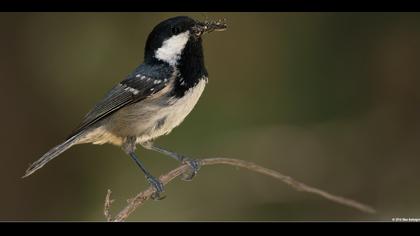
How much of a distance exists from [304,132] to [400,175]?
0.91m

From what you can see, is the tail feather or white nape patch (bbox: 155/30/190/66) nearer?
the tail feather

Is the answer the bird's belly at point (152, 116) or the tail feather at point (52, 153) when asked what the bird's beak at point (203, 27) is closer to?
the bird's belly at point (152, 116)

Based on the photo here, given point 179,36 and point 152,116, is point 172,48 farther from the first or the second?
point 152,116

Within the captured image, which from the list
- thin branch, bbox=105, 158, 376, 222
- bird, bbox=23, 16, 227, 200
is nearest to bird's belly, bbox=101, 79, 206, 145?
bird, bbox=23, 16, 227, 200

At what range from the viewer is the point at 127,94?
15.5 feet

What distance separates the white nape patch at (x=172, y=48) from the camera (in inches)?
179

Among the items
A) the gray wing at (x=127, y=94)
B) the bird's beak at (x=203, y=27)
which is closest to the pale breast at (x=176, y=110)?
the gray wing at (x=127, y=94)

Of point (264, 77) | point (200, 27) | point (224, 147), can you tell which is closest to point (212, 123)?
point (224, 147)

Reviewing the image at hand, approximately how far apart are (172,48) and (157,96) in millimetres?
348

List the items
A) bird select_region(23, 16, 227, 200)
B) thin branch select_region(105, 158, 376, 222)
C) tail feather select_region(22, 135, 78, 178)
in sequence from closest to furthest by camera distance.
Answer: thin branch select_region(105, 158, 376, 222)
tail feather select_region(22, 135, 78, 178)
bird select_region(23, 16, 227, 200)

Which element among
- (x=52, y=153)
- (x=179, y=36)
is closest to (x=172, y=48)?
(x=179, y=36)

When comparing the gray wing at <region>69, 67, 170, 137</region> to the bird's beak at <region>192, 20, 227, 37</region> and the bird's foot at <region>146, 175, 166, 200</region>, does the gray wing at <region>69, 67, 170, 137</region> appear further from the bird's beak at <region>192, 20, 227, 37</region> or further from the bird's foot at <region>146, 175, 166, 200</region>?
the bird's foot at <region>146, 175, 166, 200</region>

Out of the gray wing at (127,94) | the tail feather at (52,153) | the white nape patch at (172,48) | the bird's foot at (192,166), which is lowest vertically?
the bird's foot at (192,166)

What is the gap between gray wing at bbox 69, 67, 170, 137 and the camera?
15.0 feet
